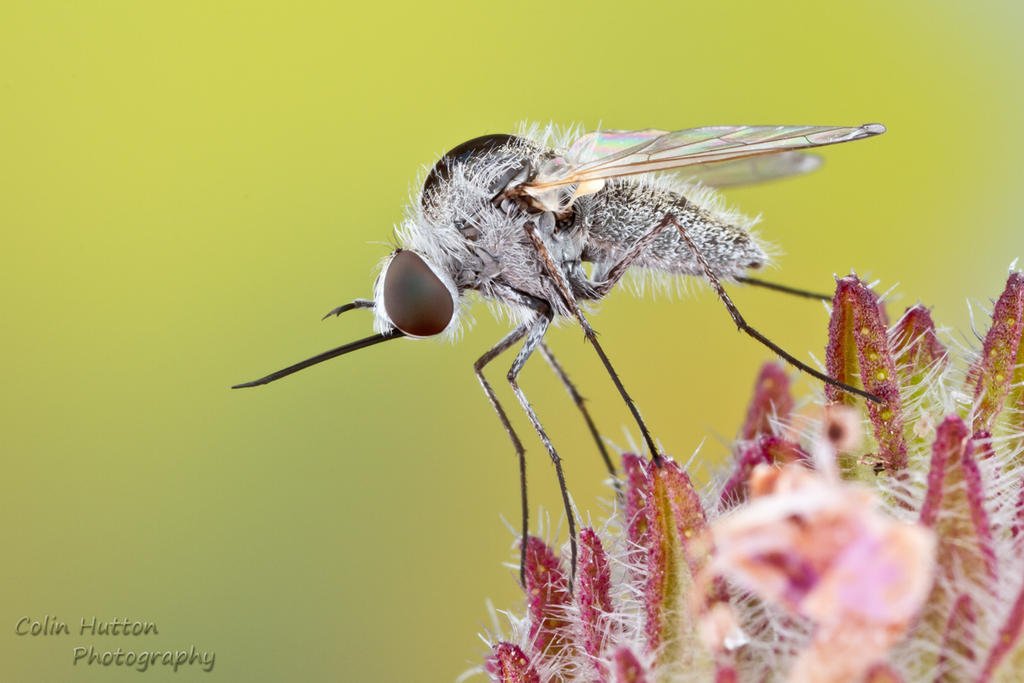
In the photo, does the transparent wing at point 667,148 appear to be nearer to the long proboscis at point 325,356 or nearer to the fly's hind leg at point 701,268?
the fly's hind leg at point 701,268

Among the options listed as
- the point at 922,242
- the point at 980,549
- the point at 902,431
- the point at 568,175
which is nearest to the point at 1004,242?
the point at 922,242

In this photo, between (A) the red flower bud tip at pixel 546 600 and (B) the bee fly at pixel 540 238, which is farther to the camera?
(B) the bee fly at pixel 540 238

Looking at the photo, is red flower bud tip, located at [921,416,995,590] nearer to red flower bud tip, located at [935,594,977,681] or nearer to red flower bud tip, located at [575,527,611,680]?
red flower bud tip, located at [935,594,977,681]

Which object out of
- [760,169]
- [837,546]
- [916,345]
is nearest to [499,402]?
[760,169]

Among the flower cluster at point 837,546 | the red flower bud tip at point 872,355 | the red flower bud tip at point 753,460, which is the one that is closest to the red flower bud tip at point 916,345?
the flower cluster at point 837,546

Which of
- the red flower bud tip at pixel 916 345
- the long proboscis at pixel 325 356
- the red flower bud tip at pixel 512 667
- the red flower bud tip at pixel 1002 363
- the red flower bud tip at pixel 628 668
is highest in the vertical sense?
the long proboscis at pixel 325 356

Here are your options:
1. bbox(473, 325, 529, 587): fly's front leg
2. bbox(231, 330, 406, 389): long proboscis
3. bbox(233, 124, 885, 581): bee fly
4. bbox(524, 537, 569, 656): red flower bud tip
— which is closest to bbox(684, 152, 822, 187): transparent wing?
bbox(233, 124, 885, 581): bee fly

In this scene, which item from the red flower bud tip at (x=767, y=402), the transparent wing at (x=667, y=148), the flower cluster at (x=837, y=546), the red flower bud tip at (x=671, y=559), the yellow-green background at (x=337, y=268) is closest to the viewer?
the flower cluster at (x=837, y=546)

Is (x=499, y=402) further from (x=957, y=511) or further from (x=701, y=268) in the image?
(x=957, y=511)
